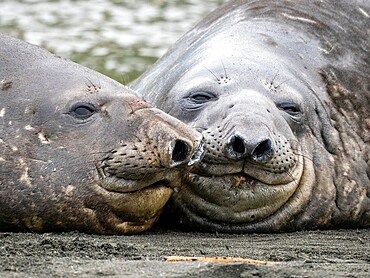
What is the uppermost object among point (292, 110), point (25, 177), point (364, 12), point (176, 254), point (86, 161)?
point (364, 12)

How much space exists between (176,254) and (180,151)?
652mm

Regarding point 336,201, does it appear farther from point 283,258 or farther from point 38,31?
point 38,31

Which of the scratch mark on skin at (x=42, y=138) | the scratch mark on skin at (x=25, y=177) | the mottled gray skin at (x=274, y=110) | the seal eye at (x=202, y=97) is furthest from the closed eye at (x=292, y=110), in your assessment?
the scratch mark on skin at (x=25, y=177)

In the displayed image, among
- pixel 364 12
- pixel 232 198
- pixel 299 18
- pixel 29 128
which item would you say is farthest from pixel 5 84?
pixel 364 12

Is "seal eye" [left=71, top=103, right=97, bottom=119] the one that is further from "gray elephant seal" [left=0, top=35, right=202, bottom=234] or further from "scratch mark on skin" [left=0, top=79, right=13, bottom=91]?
→ "scratch mark on skin" [left=0, top=79, right=13, bottom=91]

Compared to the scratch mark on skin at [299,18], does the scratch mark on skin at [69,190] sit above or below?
below

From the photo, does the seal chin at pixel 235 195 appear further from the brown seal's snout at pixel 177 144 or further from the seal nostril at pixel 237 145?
the brown seal's snout at pixel 177 144

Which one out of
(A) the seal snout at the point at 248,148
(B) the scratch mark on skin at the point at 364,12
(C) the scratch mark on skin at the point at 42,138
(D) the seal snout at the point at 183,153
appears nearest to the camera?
(D) the seal snout at the point at 183,153

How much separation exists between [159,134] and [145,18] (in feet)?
45.9

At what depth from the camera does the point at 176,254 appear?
6.66 meters

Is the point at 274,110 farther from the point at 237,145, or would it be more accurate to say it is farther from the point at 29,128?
the point at 29,128

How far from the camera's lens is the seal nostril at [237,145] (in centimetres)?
742

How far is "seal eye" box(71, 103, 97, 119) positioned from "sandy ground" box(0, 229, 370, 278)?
716mm

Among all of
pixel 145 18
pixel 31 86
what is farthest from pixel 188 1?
pixel 31 86
